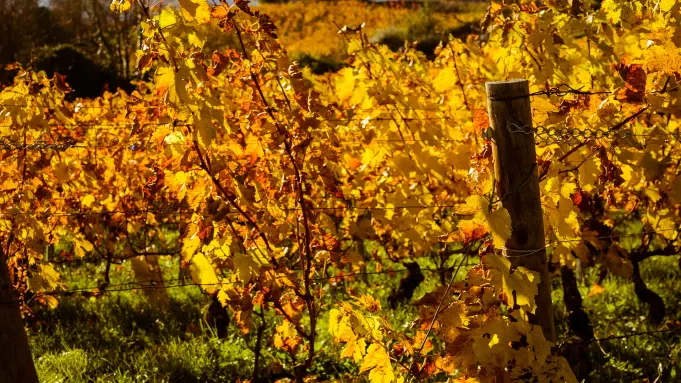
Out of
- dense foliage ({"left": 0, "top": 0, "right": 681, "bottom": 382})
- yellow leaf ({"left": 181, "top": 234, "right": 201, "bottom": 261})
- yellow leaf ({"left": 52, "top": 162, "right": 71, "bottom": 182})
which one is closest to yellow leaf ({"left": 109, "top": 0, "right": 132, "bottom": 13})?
dense foliage ({"left": 0, "top": 0, "right": 681, "bottom": 382})

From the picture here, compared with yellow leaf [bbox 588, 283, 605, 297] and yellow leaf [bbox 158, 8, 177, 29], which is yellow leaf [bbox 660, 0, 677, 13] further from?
yellow leaf [bbox 588, 283, 605, 297]

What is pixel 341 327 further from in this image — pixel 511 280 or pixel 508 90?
pixel 508 90

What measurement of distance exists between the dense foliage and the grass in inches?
9.3

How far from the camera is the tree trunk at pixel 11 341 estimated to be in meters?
2.31

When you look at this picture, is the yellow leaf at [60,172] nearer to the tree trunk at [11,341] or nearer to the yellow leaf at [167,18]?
the tree trunk at [11,341]

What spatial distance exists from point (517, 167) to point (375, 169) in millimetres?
1890

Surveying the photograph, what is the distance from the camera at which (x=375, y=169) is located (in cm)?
381

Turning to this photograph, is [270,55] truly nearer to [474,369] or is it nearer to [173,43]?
[173,43]

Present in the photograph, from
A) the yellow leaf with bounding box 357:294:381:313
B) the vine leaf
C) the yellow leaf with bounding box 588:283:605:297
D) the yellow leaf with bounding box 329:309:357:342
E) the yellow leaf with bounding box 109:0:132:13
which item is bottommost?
the yellow leaf with bounding box 588:283:605:297

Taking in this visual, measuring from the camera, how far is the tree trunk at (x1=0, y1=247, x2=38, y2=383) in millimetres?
2309

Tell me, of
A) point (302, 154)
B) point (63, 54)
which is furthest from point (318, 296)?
point (63, 54)

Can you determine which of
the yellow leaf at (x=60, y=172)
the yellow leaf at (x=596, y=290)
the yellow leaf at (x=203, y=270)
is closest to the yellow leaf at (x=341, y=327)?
the yellow leaf at (x=203, y=270)

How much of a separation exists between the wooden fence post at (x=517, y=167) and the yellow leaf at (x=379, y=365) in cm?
50

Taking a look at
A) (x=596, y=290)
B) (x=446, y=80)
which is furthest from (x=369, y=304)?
(x=596, y=290)
